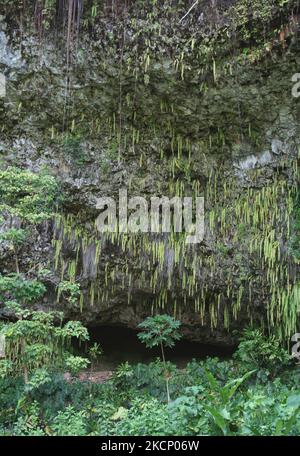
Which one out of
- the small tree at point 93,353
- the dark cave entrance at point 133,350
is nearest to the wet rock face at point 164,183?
the small tree at point 93,353

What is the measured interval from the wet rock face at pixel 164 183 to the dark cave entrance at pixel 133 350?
0.54 metres

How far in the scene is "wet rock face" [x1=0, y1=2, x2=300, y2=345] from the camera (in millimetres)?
7465

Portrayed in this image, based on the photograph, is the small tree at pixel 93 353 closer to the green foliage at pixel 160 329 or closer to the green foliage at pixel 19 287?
the green foliage at pixel 160 329

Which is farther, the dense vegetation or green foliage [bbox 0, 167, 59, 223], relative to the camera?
the dense vegetation

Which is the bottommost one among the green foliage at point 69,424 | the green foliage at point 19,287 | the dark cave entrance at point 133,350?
the green foliage at point 69,424

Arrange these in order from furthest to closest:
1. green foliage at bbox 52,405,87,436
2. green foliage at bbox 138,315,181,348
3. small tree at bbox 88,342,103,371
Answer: small tree at bbox 88,342,103,371, green foliage at bbox 138,315,181,348, green foliage at bbox 52,405,87,436

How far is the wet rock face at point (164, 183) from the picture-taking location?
294 inches

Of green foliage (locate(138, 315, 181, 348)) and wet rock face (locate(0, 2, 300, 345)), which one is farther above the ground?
wet rock face (locate(0, 2, 300, 345))

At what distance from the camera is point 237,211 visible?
7.89 m

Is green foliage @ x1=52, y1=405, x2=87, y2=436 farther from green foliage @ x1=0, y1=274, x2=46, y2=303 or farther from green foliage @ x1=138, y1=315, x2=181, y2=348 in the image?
green foliage @ x1=138, y1=315, x2=181, y2=348

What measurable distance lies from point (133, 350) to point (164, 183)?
285cm

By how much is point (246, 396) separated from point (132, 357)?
3.62 meters

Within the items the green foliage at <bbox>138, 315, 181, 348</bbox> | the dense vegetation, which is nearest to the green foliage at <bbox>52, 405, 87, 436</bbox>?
the dense vegetation

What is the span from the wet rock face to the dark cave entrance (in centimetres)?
54
